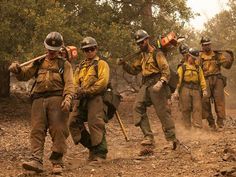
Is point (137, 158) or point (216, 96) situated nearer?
point (137, 158)

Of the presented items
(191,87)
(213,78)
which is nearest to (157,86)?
(191,87)

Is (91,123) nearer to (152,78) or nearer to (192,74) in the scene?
(152,78)

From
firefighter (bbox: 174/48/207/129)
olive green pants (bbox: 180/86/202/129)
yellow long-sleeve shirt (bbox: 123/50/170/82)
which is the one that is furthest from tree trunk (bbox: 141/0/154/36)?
yellow long-sleeve shirt (bbox: 123/50/170/82)

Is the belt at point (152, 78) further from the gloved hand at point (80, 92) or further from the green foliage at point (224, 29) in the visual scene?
the green foliage at point (224, 29)

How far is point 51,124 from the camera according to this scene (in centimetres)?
636

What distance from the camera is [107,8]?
15.8 m

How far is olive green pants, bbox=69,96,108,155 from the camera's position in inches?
281

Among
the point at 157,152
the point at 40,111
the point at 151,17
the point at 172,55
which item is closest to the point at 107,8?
the point at 151,17

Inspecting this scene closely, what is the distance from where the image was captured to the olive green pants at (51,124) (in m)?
6.31

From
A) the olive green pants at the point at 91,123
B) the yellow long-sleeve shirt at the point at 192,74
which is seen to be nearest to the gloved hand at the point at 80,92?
the olive green pants at the point at 91,123

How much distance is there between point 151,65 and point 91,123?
1.77 m

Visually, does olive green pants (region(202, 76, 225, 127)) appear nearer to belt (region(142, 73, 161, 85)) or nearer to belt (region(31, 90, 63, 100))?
belt (region(142, 73, 161, 85))

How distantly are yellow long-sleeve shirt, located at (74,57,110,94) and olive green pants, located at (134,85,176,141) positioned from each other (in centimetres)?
121

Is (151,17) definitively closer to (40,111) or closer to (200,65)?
(200,65)
